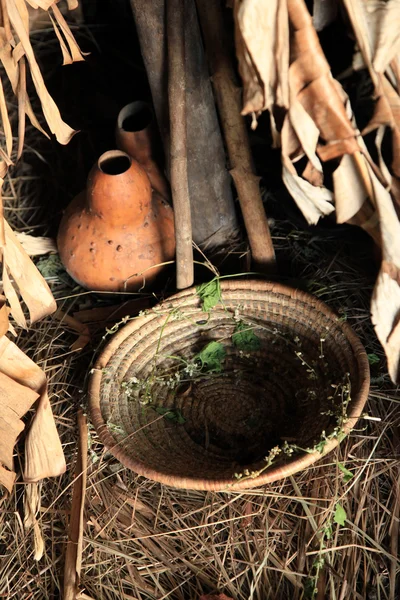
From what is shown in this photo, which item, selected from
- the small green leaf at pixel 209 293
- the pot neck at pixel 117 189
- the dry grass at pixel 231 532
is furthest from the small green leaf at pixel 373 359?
the pot neck at pixel 117 189

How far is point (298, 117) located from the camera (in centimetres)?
97

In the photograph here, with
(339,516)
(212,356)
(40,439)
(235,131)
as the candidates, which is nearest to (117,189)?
(235,131)

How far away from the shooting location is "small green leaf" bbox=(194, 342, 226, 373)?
59.9 inches

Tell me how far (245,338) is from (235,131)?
1.48 feet

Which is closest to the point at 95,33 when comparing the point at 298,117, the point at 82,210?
the point at 82,210

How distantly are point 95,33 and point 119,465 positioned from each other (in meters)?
1.16

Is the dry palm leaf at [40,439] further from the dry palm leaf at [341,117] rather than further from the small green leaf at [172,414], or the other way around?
the dry palm leaf at [341,117]

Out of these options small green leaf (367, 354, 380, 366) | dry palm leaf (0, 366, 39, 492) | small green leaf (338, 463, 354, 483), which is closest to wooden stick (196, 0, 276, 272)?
small green leaf (367, 354, 380, 366)

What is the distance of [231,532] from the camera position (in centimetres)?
127

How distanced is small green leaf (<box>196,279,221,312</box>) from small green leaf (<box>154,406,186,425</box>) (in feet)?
0.76

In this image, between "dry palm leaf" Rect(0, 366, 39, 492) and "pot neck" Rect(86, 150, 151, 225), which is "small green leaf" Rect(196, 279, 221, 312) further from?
"dry palm leaf" Rect(0, 366, 39, 492)

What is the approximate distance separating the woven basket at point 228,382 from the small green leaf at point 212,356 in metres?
0.01

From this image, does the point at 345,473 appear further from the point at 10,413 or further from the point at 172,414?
the point at 10,413

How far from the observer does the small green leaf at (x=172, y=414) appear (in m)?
1.46
